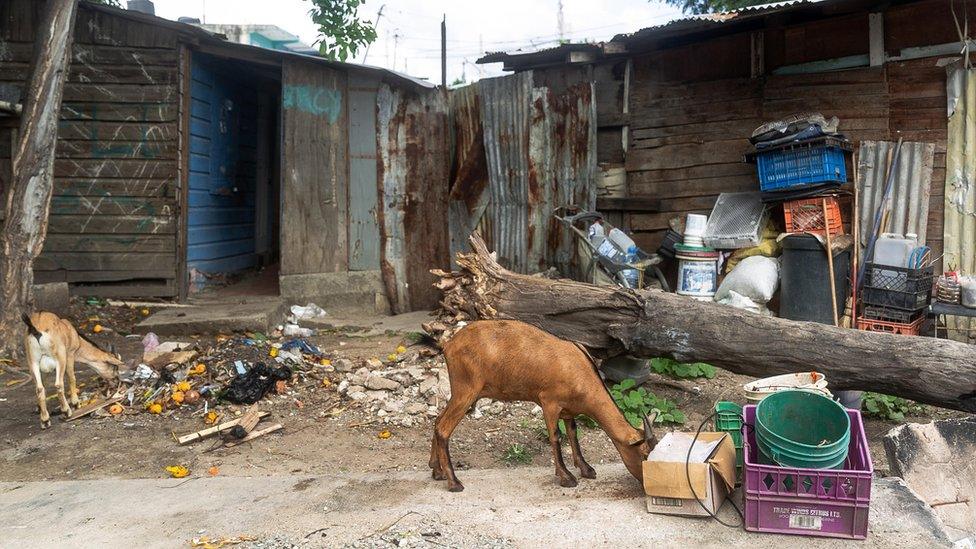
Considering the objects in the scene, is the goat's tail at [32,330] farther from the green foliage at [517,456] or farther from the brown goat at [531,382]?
the green foliage at [517,456]

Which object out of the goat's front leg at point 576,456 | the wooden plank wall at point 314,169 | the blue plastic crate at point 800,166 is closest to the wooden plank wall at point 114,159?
the wooden plank wall at point 314,169

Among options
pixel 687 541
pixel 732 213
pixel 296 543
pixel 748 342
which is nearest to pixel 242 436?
pixel 296 543

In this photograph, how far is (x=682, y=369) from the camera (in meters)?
7.13

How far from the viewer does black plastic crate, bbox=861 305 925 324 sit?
7.41 m

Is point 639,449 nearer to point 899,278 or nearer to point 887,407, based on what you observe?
point 887,407

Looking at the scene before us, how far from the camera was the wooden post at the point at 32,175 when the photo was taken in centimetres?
769

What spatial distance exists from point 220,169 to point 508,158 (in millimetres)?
5008

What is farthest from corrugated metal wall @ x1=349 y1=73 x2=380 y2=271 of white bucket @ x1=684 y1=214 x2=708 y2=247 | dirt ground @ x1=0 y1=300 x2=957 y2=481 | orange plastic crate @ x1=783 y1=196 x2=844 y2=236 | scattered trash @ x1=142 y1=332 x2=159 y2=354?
orange plastic crate @ x1=783 y1=196 x2=844 y2=236

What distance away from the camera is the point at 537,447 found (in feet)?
19.1

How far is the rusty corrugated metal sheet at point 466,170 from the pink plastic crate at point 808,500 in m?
6.88

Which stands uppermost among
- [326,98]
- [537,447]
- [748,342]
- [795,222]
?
[326,98]

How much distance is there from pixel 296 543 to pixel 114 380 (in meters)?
3.95

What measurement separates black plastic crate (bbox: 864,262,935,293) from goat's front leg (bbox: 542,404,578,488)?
458 centimetres

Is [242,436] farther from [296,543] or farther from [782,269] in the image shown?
[782,269]
